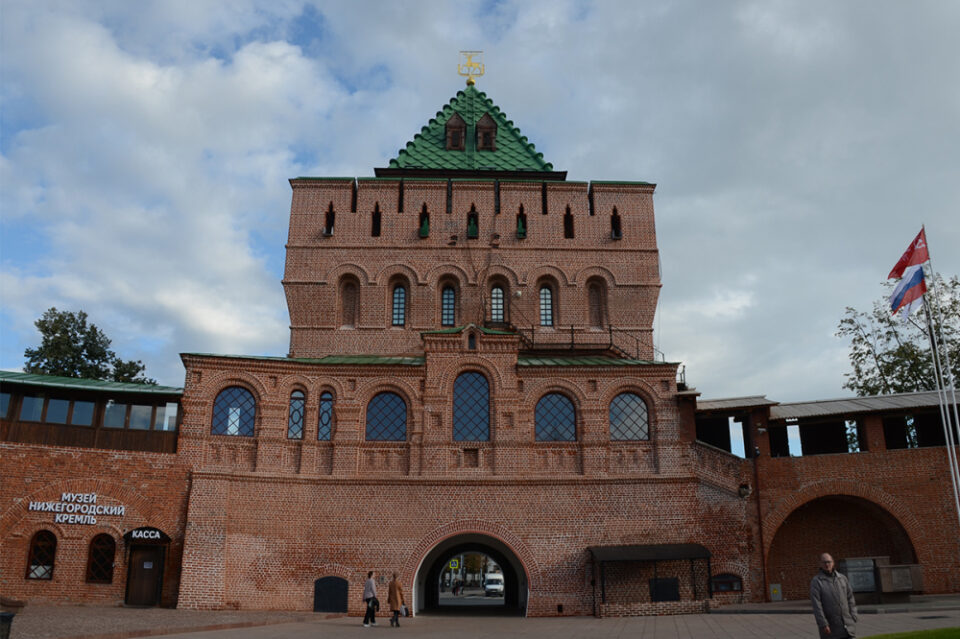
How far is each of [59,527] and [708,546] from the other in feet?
65.9

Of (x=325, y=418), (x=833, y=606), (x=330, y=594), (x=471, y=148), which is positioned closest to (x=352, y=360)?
(x=325, y=418)

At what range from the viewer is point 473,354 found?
27.0 meters

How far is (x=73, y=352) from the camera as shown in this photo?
1556 inches

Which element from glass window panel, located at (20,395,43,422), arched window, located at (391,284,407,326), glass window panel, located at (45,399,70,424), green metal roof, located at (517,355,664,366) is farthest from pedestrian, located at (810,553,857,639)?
glass window panel, located at (20,395,43,422)

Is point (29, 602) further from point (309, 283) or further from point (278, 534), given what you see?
point (309, 283)

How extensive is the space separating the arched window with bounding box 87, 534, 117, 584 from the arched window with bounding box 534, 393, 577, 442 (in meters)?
13.7

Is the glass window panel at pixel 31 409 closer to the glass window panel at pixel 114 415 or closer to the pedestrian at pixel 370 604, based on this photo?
the glass window panel at pixel 114 415

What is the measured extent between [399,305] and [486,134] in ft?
32.4

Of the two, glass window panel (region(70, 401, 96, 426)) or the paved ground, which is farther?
glass window panel (region(70, 401, 96, 426))

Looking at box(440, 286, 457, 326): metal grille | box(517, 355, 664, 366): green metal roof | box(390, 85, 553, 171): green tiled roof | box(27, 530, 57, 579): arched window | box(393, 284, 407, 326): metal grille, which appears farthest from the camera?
box(390, 85, 553, 171): green tiled roof

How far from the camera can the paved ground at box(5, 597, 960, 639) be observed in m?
17.1

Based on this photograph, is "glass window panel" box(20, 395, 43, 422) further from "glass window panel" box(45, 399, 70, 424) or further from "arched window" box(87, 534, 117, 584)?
"arched window" box(87, 534, 117, 584)

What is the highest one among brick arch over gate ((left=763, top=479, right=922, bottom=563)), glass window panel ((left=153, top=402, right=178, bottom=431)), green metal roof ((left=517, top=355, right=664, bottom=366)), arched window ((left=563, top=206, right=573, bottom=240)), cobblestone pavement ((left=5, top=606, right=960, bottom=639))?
arched window ((left=563, top=206, right=573, bottom=240))

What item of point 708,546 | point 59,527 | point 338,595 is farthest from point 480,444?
point 59,527
